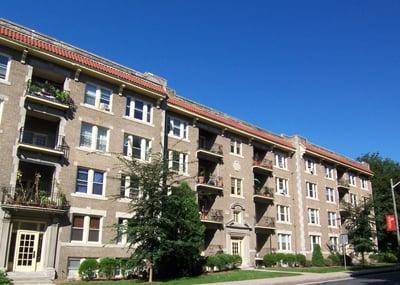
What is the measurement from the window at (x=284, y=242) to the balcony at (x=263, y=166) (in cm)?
643

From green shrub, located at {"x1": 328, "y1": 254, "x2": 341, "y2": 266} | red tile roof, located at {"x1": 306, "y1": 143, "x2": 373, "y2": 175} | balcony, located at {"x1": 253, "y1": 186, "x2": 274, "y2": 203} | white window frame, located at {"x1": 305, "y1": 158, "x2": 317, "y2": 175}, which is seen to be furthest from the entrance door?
white window frame, located at {"x1": 305, "y1": 158, "x2": 317, "y2": 175}

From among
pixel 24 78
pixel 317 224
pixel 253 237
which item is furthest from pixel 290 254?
pixel 24 78

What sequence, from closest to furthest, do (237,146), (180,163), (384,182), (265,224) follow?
(180,163) < (237,146) < (265,224) < (384,182)

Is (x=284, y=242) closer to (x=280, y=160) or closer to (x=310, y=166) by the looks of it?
(x=280, y=160)

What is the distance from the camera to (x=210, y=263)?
99.3 ft

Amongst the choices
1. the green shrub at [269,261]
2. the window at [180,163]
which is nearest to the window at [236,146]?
the window at [180,163]

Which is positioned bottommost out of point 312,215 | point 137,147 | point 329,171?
point 312,215

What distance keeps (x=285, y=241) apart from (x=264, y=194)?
17.7ft

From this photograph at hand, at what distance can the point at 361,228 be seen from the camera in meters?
42.2

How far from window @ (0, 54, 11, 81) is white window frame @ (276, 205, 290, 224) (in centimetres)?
2786

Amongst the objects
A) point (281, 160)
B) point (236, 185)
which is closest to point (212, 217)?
point (236, 185)

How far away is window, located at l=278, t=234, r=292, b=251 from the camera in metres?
41.5

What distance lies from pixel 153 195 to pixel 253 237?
56.9ft

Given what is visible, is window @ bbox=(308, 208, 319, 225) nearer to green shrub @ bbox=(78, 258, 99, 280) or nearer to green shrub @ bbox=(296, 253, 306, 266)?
green shrub @ bbox=(296, 253, 306, 266)
